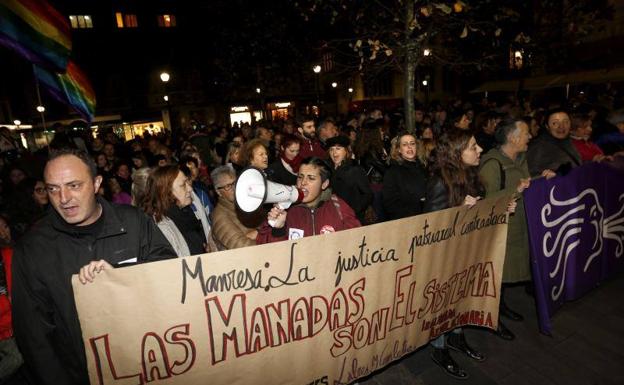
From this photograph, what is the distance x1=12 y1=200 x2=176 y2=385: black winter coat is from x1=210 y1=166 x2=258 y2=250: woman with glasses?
111cm

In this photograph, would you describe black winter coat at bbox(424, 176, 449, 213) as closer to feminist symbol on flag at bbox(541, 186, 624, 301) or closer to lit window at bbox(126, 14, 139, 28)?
feminist symbol on flag at bbox(541, 186, 624, 301)

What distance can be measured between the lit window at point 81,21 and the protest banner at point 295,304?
1460 inches

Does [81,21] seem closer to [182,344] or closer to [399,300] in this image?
[182,344]

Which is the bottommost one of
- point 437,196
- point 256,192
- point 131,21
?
point 437,196

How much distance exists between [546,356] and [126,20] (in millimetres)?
38541

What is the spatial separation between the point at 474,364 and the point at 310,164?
7.62 feet

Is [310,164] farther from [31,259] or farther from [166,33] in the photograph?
[166,33]

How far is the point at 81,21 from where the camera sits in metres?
30.9

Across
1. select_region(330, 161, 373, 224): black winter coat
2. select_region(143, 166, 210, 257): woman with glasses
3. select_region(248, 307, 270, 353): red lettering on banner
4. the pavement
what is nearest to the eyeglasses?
select_region(143, 166, 210, 257): woman with glasses

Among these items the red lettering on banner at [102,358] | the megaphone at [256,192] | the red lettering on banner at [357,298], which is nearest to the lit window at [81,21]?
the megaphone at [256,192]

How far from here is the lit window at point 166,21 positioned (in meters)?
33.2

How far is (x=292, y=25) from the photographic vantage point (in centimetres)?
2634

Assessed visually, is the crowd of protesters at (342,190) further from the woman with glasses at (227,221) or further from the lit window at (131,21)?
the lit window at (131,21)

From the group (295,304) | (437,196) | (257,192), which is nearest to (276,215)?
(257,192)
